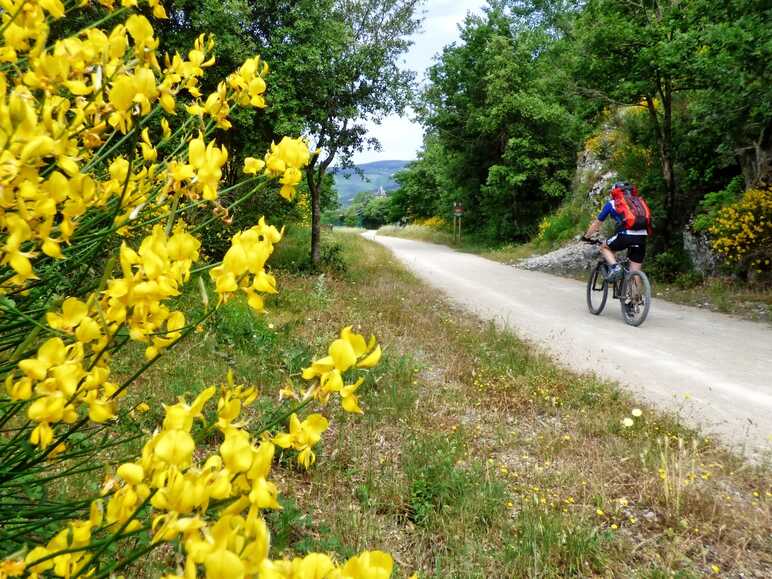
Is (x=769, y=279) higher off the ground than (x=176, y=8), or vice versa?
(x=176, y=8)

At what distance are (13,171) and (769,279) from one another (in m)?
10.2

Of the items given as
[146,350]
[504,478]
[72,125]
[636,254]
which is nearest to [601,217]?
[636,254]

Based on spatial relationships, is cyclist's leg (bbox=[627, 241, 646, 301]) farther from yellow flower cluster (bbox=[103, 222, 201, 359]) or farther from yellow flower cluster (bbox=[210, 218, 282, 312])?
yellow flower cluster (bbox=[103, 222, 201, 359])

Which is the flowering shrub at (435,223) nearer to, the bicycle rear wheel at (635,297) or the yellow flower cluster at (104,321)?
the bicycle rear wheel at (635,297)

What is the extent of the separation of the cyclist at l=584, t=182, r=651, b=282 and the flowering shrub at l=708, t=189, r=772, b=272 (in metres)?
2.60

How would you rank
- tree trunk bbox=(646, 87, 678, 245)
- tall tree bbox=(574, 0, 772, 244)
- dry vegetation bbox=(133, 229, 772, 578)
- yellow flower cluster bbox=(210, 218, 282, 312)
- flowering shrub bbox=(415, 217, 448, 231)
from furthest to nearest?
flowering shrub bbox=(415, 217, 448, 231)
tree trunk bbox=(646, 87, 678, 245)
tall tree bbox=(574, 0, 772, 244)
dry vegetation bbox=(133, 229, 772, 578)
yellow flower cluster bbox=(210, 218, 282, 312)

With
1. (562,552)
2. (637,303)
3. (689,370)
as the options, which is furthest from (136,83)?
(637,303)

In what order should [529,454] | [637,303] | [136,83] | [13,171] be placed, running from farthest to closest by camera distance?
[637,303]
[529,454]
[136,83]
[13,171]

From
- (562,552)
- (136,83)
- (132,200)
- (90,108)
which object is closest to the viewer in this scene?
(136,83)

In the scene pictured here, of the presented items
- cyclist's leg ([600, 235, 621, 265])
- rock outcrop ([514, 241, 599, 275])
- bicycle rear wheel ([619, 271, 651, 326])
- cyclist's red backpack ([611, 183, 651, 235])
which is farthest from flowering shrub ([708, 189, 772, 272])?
rock outcrop ([514, 241, 599, 275])

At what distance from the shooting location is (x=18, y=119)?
27.8 inches

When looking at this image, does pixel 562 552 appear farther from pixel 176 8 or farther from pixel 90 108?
pixel 176 8

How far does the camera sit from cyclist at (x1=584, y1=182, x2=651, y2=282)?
713 centimetres

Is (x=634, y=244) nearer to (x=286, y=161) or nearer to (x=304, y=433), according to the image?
(x=286, y=161)
